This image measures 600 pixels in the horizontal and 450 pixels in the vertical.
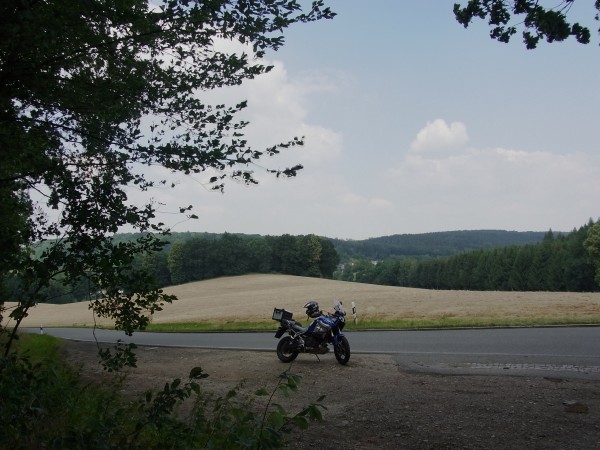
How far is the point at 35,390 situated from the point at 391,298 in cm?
3030

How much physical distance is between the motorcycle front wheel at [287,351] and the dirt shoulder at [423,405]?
25 centimetres

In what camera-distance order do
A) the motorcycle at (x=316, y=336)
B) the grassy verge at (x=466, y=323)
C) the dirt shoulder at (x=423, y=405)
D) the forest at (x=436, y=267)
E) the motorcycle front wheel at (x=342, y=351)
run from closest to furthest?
the dirt shoulder at (x=423, y=405) → the motorcycle front wheel at (x=342, y=351) → the motorcycle at (x=316, y=336) → the grassy verge at (x=466, y=323) → the forest at (x=436, y=267)

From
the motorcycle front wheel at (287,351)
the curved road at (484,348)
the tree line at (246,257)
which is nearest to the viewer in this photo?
the curved road at (484,348)

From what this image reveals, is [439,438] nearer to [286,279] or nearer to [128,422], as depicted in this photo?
[128,422]

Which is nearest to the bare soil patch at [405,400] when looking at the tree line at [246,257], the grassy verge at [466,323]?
the grassy verge at [466,323]

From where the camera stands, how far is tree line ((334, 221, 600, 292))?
79.4 metres

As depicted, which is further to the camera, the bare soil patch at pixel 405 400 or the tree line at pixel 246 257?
the tree line at pixel 246 257

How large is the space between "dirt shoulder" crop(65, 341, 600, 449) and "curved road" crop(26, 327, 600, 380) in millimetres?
657

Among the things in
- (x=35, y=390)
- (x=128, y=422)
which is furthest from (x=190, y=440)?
(x=128, y=422)

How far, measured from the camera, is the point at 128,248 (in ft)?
12.4

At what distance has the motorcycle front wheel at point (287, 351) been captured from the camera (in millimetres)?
11328

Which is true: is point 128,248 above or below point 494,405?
above

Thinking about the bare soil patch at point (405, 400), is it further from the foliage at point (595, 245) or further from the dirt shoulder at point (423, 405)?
the foliage at point (595, 245)

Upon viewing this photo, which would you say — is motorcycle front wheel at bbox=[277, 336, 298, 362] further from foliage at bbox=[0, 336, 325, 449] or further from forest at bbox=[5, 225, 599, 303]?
forest at bbox=[5, 225, 599, 303]
